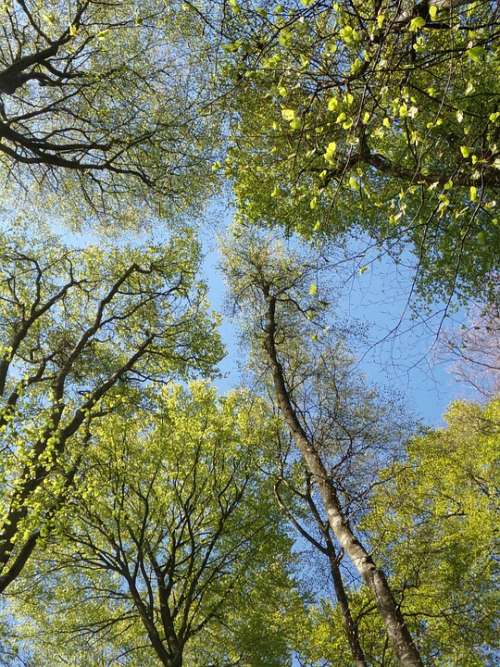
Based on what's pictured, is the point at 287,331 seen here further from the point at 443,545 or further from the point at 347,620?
the point at 347,620

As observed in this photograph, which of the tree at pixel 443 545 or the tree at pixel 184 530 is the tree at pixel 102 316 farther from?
the tree at pixel 443 545

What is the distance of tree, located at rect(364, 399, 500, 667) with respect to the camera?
8.04 meters

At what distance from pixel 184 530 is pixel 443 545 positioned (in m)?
5.15

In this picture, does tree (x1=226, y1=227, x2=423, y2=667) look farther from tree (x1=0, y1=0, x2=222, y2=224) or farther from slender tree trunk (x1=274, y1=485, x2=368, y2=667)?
tree (x1=0, y1=0, x2=222, y2=224)

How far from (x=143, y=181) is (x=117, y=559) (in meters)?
7.83

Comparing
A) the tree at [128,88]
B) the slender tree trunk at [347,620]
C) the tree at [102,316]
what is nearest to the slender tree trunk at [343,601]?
the slender tree trunk at [347,620]

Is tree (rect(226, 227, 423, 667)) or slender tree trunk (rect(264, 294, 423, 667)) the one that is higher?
tree (rect(226, 227, 423, 667))

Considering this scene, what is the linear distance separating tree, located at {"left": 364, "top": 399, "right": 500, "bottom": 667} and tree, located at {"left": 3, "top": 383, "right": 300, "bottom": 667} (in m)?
2.78

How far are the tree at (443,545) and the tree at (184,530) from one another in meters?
2.78

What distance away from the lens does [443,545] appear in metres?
8.91

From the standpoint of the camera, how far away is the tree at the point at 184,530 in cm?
862

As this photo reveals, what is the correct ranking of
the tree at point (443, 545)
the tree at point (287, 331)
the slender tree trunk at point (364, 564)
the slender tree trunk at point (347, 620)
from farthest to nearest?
the tree at point (287, 331)
the tree at point (443, 545)
the slender tree trunk at point (347, 620)
the slender tree trunk at point (364, 564)

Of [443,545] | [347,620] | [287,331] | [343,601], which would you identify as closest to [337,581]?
[343,601]

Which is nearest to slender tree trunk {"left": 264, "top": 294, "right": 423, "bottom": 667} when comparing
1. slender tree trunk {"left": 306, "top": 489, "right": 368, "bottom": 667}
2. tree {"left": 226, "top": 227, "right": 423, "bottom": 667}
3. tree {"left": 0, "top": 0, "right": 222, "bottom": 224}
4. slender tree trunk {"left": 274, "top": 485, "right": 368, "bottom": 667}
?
tree {"left": 226, "top": 227, "right": 423, "bottom": 667}
